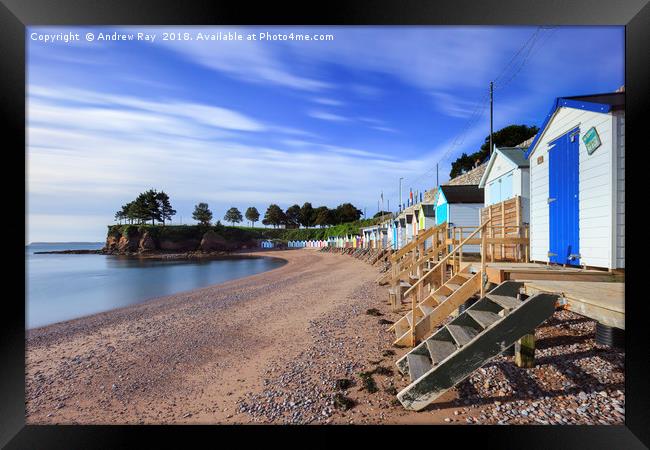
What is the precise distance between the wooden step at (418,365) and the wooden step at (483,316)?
1.06 m

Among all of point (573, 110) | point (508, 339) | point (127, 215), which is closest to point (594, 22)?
point (573, 110)

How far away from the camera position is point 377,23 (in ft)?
12.3

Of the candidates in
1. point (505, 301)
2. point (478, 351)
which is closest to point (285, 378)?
point (478, 351)

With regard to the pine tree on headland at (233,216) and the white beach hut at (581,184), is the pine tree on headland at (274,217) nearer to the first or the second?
the pine tree on headland at (233,216)

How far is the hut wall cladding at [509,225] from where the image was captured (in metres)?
9.69

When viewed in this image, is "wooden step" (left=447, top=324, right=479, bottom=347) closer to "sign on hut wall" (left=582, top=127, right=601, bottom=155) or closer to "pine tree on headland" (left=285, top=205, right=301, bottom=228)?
"sign on hut wall" (left=582, top=127, right=601, bottom=155)

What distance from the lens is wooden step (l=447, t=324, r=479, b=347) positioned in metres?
4.54

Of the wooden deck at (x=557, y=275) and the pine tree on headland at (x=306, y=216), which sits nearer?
the wooden deck at (x=557, y=275)

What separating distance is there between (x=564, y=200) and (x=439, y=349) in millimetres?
4977

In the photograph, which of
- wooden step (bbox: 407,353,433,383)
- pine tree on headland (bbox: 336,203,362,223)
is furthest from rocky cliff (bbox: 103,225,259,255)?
wooden step (bbox: 407,353,433,383)

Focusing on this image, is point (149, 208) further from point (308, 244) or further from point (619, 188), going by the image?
point (619, 188)

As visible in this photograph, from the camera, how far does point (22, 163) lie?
3.86 m

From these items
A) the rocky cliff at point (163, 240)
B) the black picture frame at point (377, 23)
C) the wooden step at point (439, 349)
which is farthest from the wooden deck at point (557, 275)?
the rocky cliff at point (163, 240)

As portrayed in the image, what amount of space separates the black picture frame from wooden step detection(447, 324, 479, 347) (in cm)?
111
